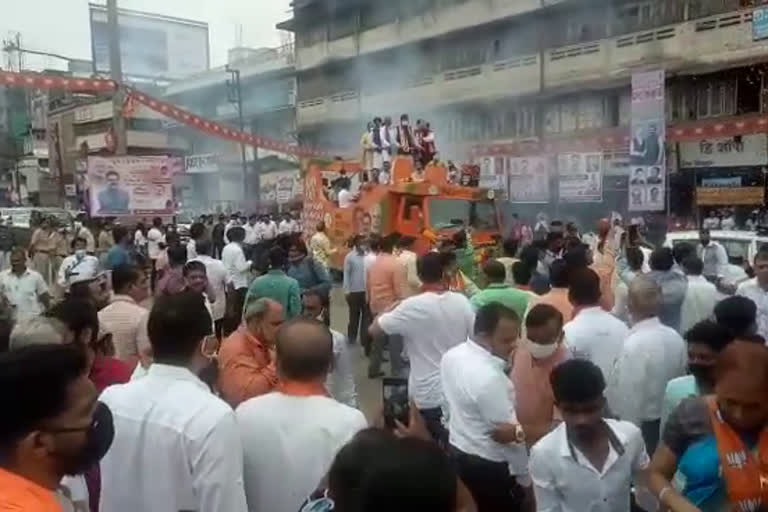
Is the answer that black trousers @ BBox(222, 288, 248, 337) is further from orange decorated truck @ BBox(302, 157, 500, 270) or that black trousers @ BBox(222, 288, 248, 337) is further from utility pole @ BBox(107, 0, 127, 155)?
utility pole @ BBox(107, 0, 127, 155)

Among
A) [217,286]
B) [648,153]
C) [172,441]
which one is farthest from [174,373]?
[648,153]

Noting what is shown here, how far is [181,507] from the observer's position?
2766 millimetres

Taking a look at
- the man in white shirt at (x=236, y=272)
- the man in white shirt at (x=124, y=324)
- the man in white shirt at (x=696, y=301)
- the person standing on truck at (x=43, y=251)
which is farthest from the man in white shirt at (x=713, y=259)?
the person standing on truck at (x=43, y=251)

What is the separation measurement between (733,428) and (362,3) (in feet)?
125

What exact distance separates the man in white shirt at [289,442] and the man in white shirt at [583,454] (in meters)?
0.76

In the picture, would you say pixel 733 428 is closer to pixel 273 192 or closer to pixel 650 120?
pixel 650 120

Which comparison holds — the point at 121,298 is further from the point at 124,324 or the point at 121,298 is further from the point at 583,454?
the point at 583,454

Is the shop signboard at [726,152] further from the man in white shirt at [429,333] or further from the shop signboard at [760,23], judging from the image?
the man in white shirt at [429,333]

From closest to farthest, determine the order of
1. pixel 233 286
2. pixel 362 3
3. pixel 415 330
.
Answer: pixel 415 330
pixel 233 286
pixel 362 3

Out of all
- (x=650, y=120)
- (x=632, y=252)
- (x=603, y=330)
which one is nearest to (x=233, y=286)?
(x=632, y=252)

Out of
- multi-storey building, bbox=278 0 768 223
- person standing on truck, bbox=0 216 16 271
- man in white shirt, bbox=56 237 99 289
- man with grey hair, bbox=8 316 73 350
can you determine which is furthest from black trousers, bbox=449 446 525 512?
Answer: multi-storey building, bbox=278 0 768 223

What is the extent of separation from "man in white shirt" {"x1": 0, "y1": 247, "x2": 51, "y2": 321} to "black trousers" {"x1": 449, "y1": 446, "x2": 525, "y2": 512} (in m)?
5.35

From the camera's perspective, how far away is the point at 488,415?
12.6 ft

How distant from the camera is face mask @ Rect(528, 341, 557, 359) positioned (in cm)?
416
